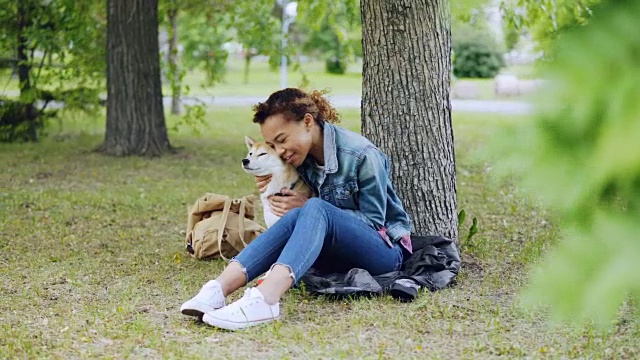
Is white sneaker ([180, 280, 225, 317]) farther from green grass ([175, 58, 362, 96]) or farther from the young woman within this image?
green grass ([175, 58, 362, 96])

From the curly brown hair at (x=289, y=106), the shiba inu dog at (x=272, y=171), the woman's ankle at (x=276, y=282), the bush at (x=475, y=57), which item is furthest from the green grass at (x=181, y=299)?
the bush at (x=475, y=57)

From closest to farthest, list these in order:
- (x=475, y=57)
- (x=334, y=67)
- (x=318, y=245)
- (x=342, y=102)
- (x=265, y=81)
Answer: (x=318, y=245) → (x=342, y=102) → (x=475, y=57) → (x=265, y=81) → (x=334, y=67)

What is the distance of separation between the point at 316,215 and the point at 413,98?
4.34 feet

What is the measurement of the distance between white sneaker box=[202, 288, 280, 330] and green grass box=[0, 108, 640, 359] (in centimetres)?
5

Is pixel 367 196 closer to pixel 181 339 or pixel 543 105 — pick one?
pixel 181 339

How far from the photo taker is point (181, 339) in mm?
3955

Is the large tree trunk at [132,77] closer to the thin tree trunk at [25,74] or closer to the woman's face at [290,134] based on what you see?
the thin tree trunk at [25,74]

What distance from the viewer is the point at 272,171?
4.77 meters

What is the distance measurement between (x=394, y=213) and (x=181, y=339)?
4.50ft

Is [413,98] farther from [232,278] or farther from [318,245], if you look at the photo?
[232,278]

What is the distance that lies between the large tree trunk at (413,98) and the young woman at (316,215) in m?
0.55

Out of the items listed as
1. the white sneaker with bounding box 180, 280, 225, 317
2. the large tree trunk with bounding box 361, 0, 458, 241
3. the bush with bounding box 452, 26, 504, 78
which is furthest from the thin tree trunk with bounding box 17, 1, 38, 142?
the bush with bounding box 452, 26, 504, 78

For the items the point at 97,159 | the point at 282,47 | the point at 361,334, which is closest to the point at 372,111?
the point at 361,334

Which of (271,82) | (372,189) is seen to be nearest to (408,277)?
(372,189)
